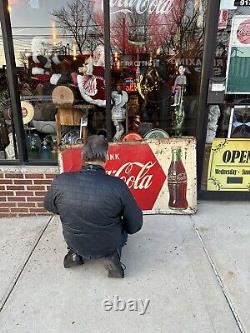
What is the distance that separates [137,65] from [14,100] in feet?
5.36

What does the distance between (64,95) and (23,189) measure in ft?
3.75

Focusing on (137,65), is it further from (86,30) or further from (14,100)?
(14,100)

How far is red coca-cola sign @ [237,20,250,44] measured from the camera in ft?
9.99

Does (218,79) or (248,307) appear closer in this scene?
(248,307)

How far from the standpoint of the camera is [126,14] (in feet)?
12.3

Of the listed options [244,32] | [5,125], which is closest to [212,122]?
[244,32]

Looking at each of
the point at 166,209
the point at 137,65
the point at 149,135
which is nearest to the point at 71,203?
the point at 166,209

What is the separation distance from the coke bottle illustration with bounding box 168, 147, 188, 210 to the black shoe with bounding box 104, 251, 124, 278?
1.09 meters

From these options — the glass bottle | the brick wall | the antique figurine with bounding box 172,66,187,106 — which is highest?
the antique figurine with bounding box 172,66,187,106

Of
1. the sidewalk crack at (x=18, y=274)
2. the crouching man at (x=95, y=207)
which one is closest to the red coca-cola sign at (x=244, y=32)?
the crouching man at (x=95, y=207)

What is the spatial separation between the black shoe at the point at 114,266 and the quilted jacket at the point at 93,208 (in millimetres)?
56

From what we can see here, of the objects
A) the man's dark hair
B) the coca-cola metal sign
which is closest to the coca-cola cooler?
the man's dark hair

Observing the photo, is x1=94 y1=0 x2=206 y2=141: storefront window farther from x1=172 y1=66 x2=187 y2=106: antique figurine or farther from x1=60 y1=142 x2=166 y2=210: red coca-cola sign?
x1=60 y1=142 x2=166 y2=210: red coca-cola sign

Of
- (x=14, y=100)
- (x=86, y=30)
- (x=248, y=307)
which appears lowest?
(x=248, y=307)
